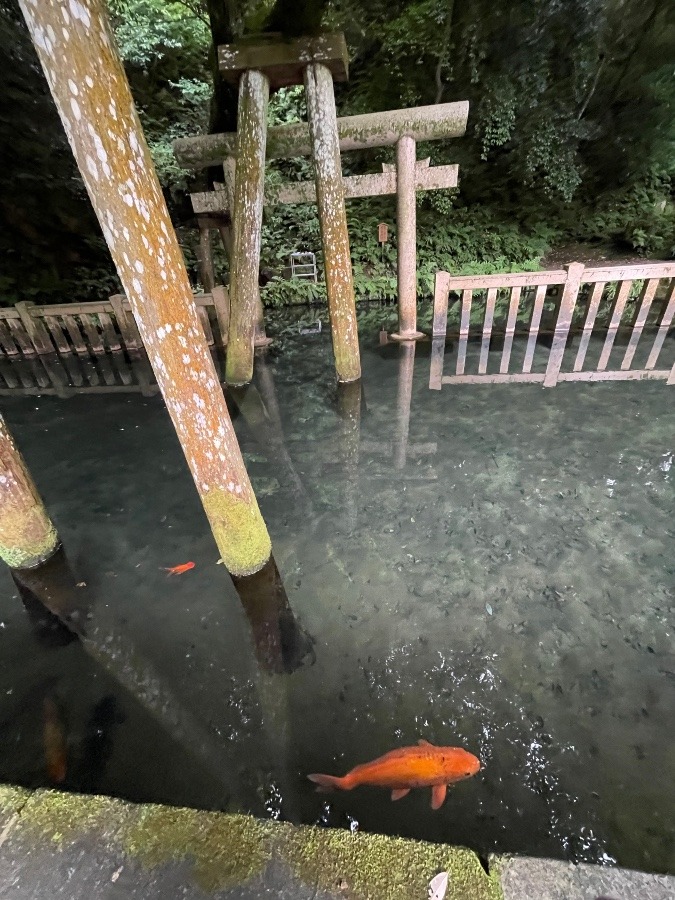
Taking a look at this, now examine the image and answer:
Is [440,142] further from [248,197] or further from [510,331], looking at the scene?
[248,197]

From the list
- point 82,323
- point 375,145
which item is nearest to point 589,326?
point 375,145

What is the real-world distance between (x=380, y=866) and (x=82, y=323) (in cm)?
1013

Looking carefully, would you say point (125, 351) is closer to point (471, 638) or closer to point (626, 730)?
point (471, 638)

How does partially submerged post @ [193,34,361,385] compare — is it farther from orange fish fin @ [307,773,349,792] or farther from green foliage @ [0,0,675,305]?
orange fish fin @ [307,773,349,792]

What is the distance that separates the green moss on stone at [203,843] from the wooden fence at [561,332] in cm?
607

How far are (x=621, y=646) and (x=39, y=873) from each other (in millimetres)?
3302

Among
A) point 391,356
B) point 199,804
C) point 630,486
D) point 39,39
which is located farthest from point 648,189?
point 199,804

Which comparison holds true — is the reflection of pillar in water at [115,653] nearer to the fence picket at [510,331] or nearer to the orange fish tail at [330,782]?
the orange fish tail at [330,782]

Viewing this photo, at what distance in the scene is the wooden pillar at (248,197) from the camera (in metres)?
5.54

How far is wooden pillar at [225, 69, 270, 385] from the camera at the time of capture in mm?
5543

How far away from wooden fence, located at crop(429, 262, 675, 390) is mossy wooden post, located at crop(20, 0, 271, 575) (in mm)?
4707

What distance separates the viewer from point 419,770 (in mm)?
2125

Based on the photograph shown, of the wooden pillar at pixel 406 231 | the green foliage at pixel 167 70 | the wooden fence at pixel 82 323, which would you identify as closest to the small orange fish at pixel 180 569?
the wooden fence at pixel 82 323

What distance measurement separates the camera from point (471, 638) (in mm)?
2967
